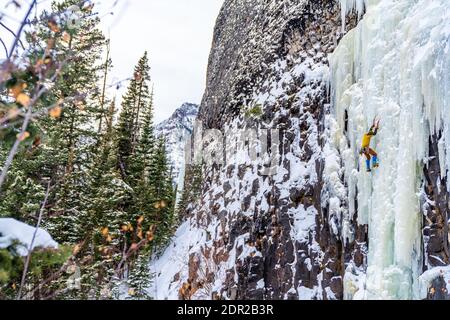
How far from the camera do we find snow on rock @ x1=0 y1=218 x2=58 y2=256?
265 cm

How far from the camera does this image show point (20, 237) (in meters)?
2.67

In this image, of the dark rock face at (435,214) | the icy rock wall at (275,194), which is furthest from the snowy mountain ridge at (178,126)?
the dark rock face at (435,214)

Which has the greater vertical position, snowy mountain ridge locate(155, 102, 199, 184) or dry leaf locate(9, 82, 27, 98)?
snowy mountain ridge locate(155, 102, 199, 184)

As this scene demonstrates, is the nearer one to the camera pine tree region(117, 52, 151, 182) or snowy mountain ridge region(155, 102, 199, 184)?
pine tree region(117, 52, 151, 182)

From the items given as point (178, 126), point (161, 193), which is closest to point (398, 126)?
point (161, 193)

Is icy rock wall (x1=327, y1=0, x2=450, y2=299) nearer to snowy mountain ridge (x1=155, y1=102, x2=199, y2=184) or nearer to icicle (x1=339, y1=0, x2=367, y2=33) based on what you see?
icicle (x1=339, y1=0, x2=367, y2=33)

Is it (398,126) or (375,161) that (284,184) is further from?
(398,126)

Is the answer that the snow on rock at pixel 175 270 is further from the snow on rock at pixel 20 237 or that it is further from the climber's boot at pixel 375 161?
the snow on rock at pixel 20 237

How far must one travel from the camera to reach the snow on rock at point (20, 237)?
8.68 ft

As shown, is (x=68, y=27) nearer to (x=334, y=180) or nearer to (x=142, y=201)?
(x=334, y=180)

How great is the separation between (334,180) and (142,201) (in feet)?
32.1

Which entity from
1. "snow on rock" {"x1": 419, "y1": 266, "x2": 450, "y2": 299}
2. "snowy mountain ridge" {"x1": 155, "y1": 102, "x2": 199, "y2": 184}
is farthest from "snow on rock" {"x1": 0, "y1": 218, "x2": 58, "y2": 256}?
"snowy mountain ridge" {"x1": 155, "y1": 102, "x2": 199, "y2": 184}

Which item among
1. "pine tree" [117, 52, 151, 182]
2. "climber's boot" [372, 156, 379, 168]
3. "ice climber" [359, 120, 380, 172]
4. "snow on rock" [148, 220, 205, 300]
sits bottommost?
"snow on rock" [148, 220, 205, 300]

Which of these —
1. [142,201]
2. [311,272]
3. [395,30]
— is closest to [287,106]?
[395,30]
